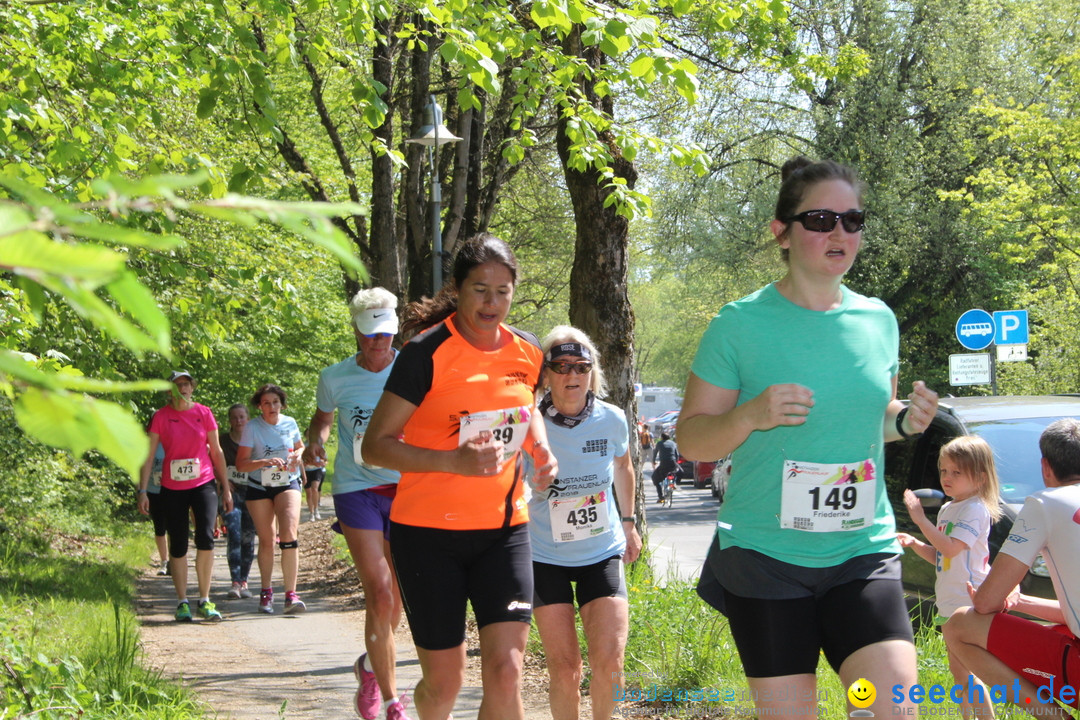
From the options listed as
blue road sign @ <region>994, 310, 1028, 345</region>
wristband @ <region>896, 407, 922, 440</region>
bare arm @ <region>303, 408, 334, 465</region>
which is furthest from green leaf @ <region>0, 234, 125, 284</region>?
blue road sign @ <region>994, 310, 1028, 345</region>

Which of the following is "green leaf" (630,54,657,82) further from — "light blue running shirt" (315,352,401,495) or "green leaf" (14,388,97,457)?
"green leaf" (14,388,97,457)

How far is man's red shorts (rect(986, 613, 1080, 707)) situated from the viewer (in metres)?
4.06

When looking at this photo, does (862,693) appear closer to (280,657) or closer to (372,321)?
(372,321)

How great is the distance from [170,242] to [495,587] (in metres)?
3.21

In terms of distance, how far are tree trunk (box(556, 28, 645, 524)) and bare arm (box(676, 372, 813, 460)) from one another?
4.76 m

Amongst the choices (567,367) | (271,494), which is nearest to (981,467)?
(567,367)

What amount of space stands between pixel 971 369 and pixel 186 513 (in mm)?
9339

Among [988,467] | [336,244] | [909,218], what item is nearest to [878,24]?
[909,218]

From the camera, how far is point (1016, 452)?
6508 mm

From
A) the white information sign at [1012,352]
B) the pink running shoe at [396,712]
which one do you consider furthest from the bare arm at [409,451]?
the white information sign at [1012,352]

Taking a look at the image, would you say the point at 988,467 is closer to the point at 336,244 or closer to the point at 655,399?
the point at 336,244

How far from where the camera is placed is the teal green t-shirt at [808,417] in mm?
3189

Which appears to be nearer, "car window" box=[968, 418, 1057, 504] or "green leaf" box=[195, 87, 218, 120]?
"green leaf" box=[195, 87, 218, 120]

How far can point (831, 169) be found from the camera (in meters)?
3.40
